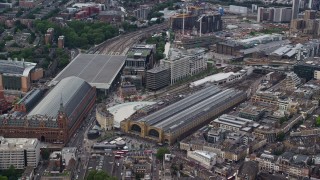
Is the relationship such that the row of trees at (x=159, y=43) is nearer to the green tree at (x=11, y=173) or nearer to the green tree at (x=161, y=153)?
the green tree at (x=161, y=153)

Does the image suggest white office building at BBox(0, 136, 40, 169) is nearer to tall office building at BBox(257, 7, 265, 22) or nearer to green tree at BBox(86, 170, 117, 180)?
green tree at BBox(86, 170, 117, 180)

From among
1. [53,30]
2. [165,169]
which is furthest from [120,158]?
[53,30]

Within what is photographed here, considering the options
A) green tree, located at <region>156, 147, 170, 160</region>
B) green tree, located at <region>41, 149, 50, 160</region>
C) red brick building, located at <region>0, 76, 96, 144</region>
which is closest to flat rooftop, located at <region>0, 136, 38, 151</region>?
green tree, located at <region>41, 149, 50, 160</region>

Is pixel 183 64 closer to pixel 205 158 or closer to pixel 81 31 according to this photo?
pixel 205 158

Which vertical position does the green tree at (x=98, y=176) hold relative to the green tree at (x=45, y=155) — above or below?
above

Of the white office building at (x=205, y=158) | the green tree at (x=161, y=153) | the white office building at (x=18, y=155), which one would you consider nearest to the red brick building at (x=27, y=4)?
the white office building at (x=18, y=155)

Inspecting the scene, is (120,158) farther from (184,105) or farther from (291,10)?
(291,10)
